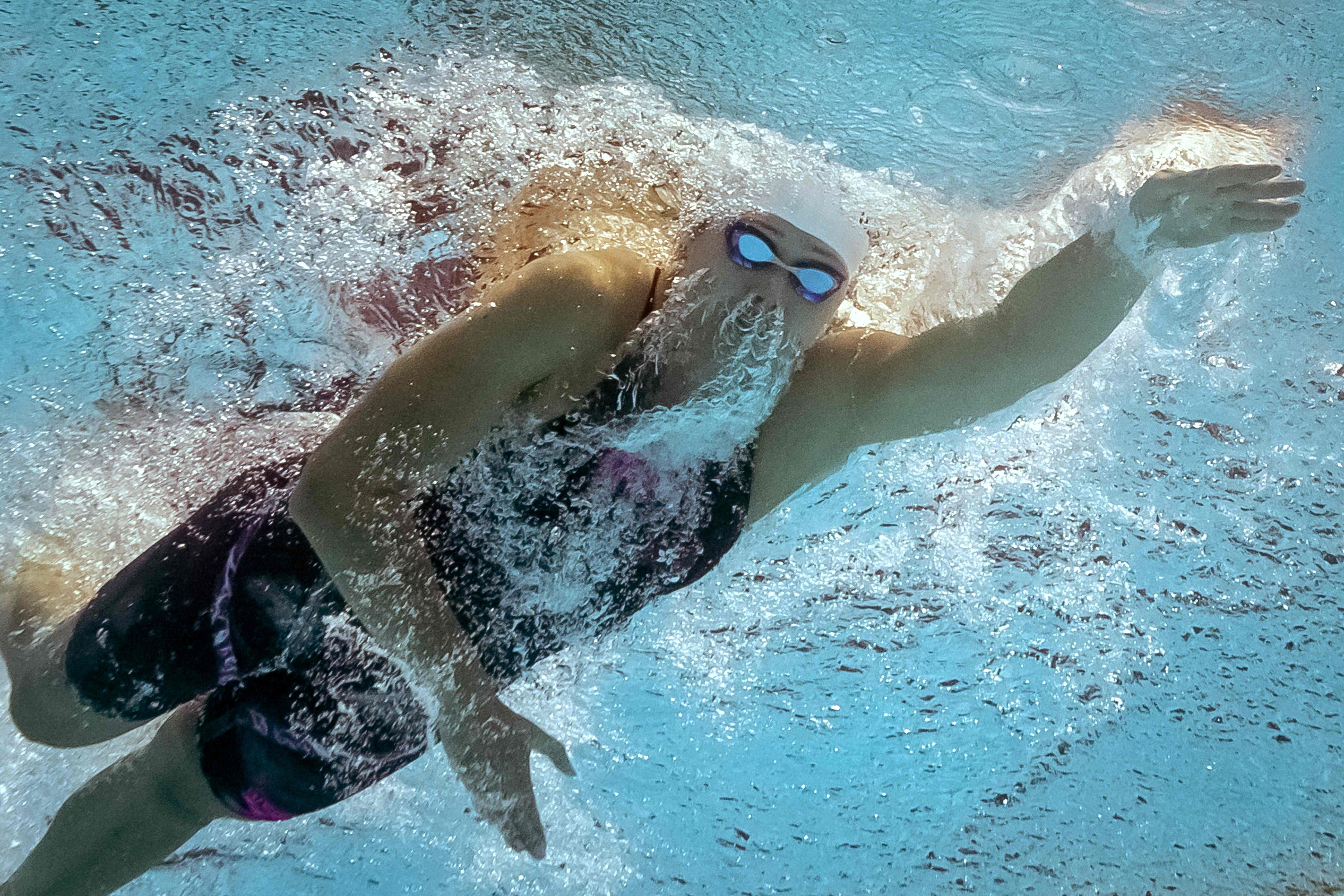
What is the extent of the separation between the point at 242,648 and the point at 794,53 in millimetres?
937

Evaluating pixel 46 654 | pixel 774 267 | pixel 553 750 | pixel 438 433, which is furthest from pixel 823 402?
pixel 46 654

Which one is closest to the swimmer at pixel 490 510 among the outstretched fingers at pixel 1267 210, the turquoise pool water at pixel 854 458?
the outstretched fingers at pixel 1267 210

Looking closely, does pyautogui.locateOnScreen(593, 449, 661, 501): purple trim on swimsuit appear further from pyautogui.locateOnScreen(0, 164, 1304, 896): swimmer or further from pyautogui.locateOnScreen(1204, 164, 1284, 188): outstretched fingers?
pyautogui.locateOnScreen(1204, 164, 1284, 188): outstretched fingers

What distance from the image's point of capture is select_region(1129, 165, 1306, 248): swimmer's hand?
752mm

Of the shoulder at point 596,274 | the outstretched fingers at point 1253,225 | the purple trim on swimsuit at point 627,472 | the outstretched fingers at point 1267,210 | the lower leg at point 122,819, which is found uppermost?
the outstretched fingers at point 1267,210

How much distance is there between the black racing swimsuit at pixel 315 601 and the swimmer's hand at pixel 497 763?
0.05m

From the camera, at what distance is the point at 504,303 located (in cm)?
69

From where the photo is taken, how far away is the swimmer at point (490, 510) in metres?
0.70

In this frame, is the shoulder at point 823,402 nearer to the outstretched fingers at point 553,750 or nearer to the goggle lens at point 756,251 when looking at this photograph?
the goggle lens at point 756,251

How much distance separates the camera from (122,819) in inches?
32.0

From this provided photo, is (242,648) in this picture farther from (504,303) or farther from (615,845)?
(615,845)

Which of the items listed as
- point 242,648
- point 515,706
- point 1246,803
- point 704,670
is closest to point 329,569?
point 242,648

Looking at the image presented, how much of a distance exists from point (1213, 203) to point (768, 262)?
0.44 metres

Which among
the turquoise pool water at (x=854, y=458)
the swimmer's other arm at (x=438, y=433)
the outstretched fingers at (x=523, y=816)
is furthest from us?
the turquoise pool water at (x=854, y=458)
